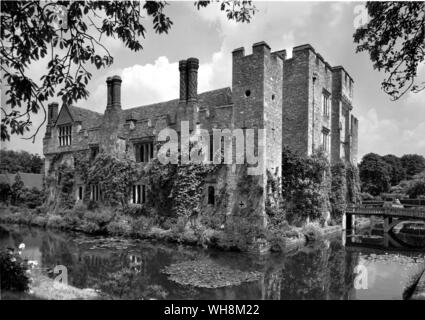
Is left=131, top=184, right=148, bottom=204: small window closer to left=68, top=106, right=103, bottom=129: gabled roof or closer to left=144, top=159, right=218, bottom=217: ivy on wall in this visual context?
left=144, top=159, right=218, bottom=217: ivy on wall

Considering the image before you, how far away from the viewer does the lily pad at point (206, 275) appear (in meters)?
9.73

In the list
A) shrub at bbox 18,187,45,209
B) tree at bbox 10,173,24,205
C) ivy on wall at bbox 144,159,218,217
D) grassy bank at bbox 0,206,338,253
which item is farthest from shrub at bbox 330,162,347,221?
tree at bbox 10,173,24,205

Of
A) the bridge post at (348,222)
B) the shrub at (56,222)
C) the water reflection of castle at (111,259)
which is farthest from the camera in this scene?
the bridge post at (348,222)

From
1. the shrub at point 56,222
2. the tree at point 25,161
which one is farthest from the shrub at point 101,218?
the tree at point 25,161

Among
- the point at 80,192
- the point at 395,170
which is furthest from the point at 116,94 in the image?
the point at 395,170

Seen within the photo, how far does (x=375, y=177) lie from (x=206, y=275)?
45771mm

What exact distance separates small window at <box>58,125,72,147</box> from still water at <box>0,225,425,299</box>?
30.4 feet

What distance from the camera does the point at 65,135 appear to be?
1024 inches

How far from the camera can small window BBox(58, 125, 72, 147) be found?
2573cm

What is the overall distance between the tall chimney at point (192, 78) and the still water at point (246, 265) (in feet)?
26.9

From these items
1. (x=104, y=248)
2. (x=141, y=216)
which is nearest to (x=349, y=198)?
(x=141, y=216)

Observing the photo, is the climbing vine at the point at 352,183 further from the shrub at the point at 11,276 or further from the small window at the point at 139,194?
the shrub at the point at 11,276

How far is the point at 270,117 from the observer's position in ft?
55.2
